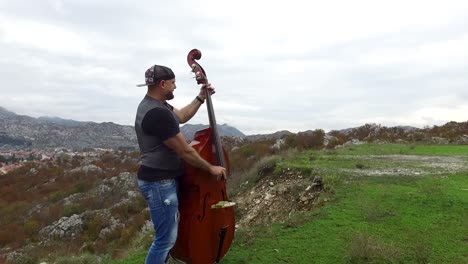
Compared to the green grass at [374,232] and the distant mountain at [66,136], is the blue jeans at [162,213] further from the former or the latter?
the distant mountain at [66,136]

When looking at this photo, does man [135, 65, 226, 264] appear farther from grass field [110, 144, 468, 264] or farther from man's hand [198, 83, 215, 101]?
grass field [110, 144, 468, 264]

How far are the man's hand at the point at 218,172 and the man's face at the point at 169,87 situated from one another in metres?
0.77

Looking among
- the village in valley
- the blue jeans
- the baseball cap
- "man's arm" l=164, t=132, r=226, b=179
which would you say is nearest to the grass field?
the blue jeans

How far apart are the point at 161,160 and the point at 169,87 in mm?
673

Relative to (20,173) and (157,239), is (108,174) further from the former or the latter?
(157,239)

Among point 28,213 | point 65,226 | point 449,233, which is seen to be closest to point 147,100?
point 449,233

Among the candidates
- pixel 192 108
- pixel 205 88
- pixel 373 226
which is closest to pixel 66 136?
pixel 373 226

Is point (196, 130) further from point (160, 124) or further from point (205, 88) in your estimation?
point (160, 124)

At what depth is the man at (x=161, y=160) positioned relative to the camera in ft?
12.6

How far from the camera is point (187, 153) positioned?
3.86 m

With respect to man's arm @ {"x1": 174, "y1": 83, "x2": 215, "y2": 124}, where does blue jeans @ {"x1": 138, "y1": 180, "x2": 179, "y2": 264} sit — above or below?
below

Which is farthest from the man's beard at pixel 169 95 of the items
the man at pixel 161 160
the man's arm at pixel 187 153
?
the man's arm at pixel 187 153

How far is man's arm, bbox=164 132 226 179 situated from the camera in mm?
3807

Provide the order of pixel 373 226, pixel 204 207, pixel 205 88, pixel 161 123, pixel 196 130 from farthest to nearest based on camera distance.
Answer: pixel 373 226 < pixel 196 130 < pixel 205 88 < pixel 204 207 < pixel 161 123
